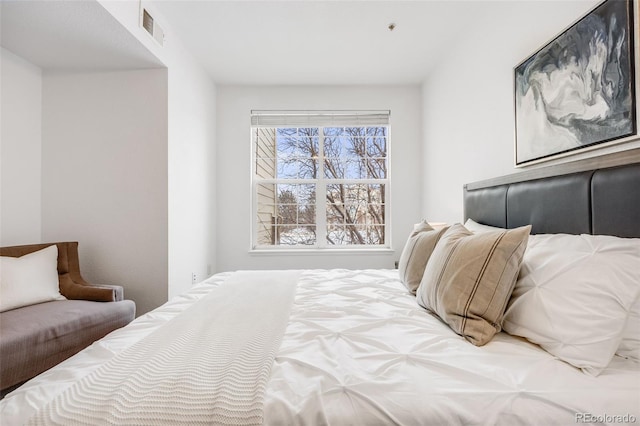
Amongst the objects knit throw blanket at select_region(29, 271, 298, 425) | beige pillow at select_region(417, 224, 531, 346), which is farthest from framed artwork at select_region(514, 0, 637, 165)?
knit throw blanket at select_region(29, 271, 298, 425)

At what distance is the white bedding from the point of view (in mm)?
665

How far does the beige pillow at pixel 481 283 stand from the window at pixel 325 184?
102 inches

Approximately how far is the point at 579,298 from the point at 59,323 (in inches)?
91.6

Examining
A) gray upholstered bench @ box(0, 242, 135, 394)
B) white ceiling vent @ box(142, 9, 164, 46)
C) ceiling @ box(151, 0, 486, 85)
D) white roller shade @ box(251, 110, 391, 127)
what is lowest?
gray upholstered bench @ box(0, 242, 135, 394)

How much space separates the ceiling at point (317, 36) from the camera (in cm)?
223

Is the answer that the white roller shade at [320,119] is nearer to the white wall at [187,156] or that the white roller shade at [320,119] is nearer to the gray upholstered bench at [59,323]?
the white wall at [187,156]

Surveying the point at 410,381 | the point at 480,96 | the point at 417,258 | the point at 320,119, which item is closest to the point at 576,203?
the point at 417,258

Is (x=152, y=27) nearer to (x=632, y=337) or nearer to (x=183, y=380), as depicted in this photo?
(x=183, y=380)

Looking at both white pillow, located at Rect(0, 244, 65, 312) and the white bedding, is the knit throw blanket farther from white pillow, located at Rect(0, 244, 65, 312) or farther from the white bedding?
white pillow, located at Rect(0, 244, 65, 312)

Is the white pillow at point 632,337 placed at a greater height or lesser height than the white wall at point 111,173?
lesser

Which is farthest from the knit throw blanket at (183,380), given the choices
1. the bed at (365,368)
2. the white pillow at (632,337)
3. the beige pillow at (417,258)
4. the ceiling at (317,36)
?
the ceiling at (317,36)

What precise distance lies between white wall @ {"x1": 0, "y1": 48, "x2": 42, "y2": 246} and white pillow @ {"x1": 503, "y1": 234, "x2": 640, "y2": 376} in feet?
11.0

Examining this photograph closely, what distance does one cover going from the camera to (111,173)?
96.7 inches

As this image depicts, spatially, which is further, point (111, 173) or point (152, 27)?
point (111, 173)
